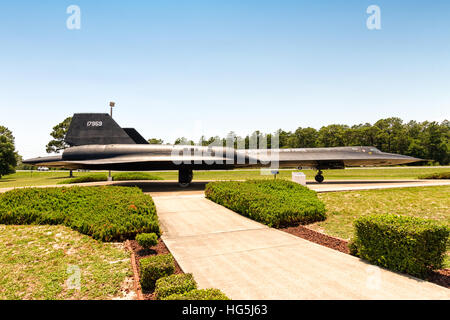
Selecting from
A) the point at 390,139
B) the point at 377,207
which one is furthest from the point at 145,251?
the point at 390,139

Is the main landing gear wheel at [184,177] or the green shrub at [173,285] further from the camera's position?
the main landing gear wheel at [184,177]

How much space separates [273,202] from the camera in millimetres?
10000

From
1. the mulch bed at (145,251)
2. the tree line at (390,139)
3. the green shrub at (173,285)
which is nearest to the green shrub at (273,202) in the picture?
the mulch bed at (145,251)

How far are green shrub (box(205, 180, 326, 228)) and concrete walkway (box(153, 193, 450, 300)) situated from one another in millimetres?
887

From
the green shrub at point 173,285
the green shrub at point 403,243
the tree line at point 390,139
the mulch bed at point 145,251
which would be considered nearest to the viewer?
the green shrub at point 173,285

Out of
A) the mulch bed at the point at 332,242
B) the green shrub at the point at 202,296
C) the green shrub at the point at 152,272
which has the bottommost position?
the mulch bed at the point at 332,242

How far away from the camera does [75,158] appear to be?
1878cm

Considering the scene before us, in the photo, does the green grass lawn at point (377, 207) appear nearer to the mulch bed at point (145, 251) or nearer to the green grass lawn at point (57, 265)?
the mulch bed at point (145, 251)

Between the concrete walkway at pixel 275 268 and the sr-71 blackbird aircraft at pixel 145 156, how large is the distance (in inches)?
Answer: 426

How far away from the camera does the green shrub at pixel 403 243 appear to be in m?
4.83

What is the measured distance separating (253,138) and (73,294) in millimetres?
127730

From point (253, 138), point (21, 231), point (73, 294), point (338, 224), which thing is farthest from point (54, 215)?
point (253, 138)

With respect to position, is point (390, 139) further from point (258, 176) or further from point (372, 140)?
point (258, 176)

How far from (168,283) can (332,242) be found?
17.7 ft
